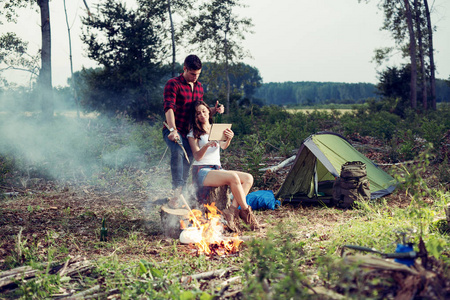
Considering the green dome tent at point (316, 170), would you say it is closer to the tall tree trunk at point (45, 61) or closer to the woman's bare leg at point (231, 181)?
the woman's bare leg at point (231, 181)

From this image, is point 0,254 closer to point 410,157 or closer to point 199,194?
point 199,194

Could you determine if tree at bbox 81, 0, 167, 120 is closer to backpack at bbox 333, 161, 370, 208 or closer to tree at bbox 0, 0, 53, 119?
tree at bbox 0, 0, 53, 119

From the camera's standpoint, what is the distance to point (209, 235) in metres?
3.83

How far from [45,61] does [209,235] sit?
436 inches

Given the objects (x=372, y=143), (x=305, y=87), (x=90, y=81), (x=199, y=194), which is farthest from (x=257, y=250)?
A: (x=305, y=87)

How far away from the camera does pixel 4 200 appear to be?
663 cm

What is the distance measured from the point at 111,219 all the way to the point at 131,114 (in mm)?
14373

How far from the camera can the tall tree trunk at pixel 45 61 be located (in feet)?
40.2

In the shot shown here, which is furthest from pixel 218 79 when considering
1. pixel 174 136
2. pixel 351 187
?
pixel 174 136

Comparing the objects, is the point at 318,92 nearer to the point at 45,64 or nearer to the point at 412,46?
the point at 412,46

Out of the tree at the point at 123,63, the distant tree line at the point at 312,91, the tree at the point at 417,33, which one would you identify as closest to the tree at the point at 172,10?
the tree at the point at 123,63

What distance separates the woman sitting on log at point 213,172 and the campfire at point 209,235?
7.3 inches

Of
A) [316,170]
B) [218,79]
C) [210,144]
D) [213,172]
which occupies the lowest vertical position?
[316,170]

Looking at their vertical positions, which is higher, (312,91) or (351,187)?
(312,91)
